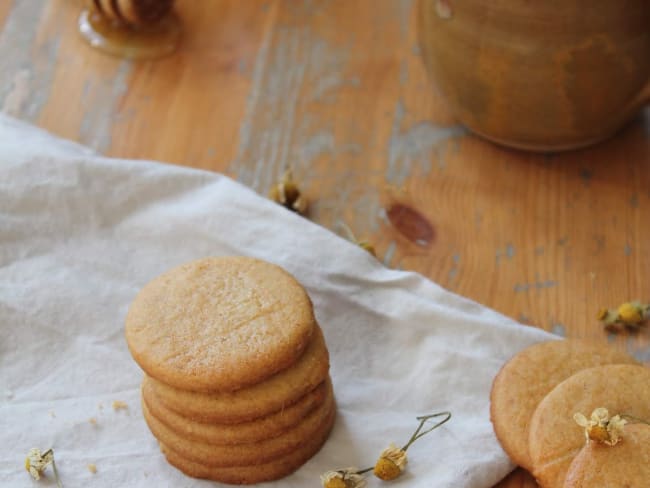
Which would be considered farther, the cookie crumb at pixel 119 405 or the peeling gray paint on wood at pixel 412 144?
the peeling gray paint on wood at pixel 412 144

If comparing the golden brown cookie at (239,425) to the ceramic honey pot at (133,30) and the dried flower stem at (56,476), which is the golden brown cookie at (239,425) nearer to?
the dried flower stem at (56,476)

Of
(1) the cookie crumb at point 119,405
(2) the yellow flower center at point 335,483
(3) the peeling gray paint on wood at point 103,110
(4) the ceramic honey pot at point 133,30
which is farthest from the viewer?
(4) the ceramic honey pot at point 133,30

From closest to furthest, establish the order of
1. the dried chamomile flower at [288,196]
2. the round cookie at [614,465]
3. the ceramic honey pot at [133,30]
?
the round cookie at [614,465], the dried chamomile flower at [288,196], the ceramic honey pot at [133,30]

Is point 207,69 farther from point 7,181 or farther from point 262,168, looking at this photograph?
point 7,181

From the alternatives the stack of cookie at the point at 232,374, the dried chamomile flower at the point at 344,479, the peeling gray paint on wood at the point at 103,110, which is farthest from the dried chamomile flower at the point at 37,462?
the peeling gray paint on wood at the point at 103,110

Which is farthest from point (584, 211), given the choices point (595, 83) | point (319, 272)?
point (319, 272)

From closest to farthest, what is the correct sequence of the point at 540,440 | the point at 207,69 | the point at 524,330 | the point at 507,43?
the point at 540,440 < the point at 524,330 < the point at 507,43 < the point at 207,69

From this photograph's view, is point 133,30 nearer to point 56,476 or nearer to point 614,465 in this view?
point 56,476

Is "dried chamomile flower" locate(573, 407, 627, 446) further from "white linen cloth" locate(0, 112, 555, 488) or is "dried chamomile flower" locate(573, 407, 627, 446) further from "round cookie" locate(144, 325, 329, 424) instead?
"round cookie" locate(144, 325, 329, 424)
